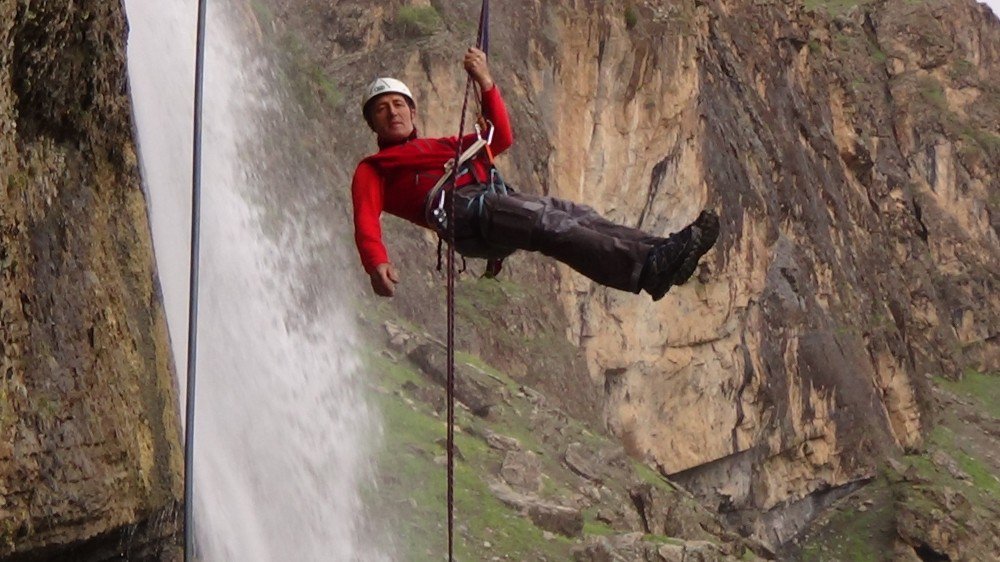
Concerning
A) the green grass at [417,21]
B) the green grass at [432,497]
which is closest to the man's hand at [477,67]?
the green grass at [432,497]

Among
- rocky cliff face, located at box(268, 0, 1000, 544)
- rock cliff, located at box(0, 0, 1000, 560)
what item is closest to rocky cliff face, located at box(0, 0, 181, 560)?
rock cliff, located at box(0, 0, 1000, 560)

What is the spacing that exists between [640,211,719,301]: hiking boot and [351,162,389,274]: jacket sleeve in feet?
4.00

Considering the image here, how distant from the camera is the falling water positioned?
8.05 meters

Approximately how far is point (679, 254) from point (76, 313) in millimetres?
2625

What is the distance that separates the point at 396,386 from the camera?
1556 centimetres

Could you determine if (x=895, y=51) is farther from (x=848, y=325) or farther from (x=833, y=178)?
(x=848, y=325)

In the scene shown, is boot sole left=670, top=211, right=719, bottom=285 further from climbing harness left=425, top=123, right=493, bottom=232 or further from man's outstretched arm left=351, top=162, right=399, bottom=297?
man's outstretched arm left=351, top=162, right=399, bottom=297

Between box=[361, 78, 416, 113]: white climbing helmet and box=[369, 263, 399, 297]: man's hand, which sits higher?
box=[361, 78, 416, 113]: white climbing helmet

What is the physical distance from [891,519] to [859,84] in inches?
949

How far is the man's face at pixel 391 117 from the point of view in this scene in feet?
22.6

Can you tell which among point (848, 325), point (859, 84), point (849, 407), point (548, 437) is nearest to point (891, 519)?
point (849, 407)

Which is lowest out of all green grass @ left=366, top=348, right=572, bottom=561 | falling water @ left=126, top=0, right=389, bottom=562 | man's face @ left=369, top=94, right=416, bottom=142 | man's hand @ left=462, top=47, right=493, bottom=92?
green grass @ left=366, top=348, right=572, bottom=561

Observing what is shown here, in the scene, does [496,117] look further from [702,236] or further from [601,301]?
[601,301]

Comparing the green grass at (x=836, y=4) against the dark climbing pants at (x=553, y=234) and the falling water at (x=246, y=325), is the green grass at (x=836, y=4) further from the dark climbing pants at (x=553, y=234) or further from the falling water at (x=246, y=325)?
the dark climbing pants at (x=553, y=234)
